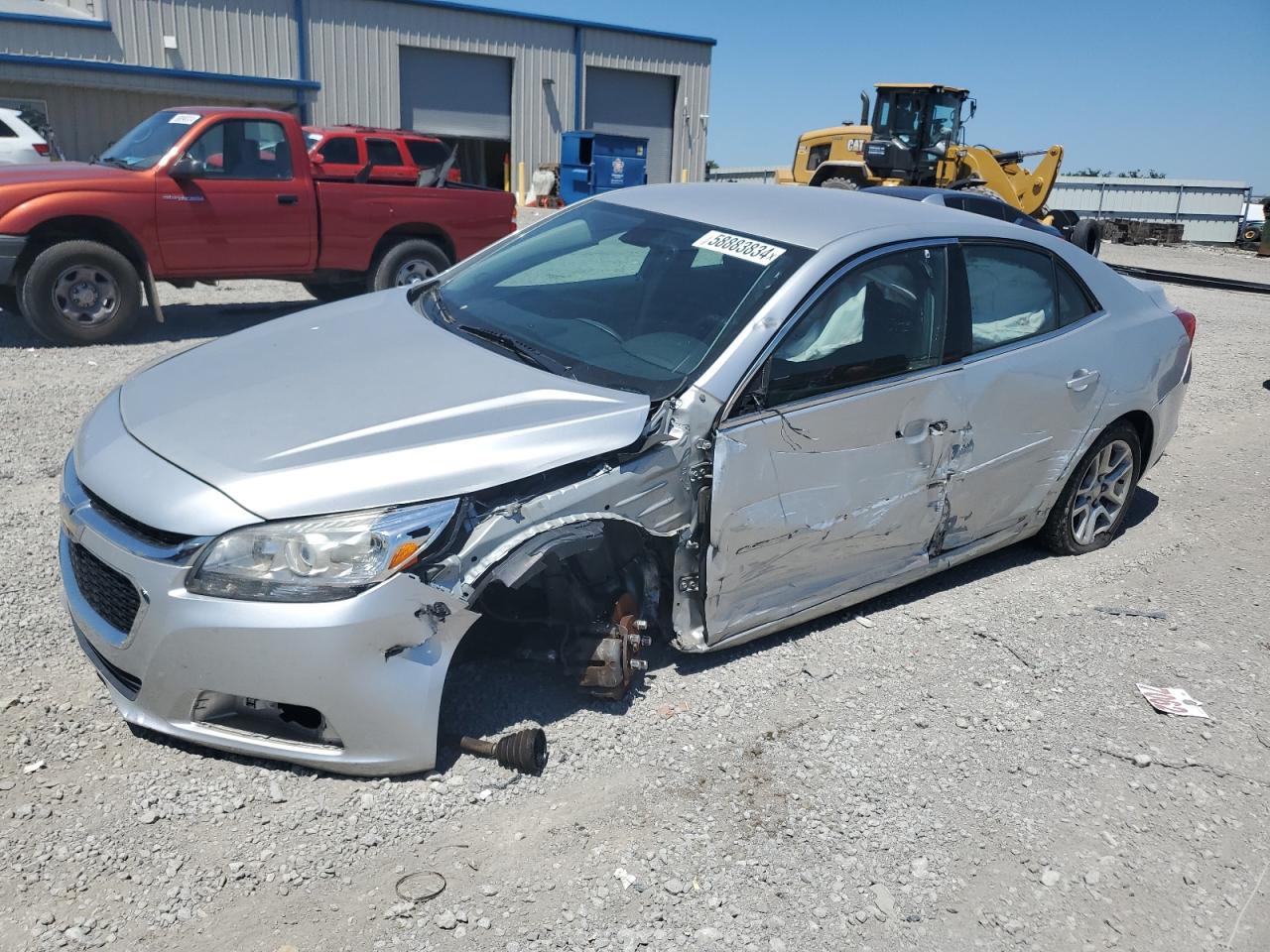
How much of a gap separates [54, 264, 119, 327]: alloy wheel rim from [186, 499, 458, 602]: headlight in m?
6.67

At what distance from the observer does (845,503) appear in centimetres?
364

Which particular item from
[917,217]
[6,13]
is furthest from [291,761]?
[6,13]

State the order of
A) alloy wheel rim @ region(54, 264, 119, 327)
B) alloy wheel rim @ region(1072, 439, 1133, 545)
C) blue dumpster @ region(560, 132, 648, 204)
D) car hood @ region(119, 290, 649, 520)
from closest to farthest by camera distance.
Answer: car hood @ region(119, 290, 649, 520)
alloy wheel rim @ region(1072, 439, 1133, 545)
alloy wheel rim @ region(54, 264, 119, 327)
blue dumpster @ region(560, 132, 648, 204)

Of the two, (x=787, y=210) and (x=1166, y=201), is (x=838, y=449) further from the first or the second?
(x=1166, y=201)

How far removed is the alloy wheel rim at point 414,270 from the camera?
10008 millimetres

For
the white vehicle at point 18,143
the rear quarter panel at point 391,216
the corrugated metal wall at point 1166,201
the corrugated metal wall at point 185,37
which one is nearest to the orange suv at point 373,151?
the white vehicle at point 18,143

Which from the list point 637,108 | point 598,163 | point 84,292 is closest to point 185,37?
point 598,163

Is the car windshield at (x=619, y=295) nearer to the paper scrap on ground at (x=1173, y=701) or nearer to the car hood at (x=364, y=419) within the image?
the car hood at (x=364, y=419)

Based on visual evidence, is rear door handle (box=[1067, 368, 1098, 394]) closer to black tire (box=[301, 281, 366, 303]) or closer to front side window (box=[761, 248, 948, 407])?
front side window (box=[761, 248, 948, 407])

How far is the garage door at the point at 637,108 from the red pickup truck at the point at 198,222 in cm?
2454

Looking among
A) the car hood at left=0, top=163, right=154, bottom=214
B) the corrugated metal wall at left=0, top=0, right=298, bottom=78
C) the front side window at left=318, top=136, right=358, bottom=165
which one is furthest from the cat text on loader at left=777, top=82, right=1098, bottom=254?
the corrugated metal wall at left=0, top=0, right=298, bottom=78

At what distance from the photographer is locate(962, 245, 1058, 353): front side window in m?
4.11

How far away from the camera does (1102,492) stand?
502 cm

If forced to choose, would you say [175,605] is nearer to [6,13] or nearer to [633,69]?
[6,13]
